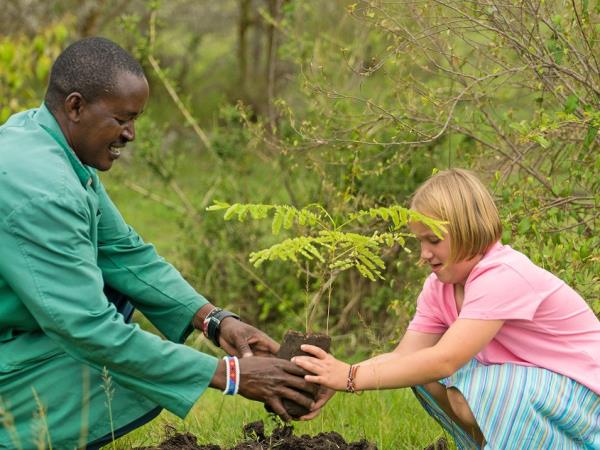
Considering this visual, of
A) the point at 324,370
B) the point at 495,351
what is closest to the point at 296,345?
the point at 324,370

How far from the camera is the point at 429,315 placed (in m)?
4.17

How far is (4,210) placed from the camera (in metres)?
3.51

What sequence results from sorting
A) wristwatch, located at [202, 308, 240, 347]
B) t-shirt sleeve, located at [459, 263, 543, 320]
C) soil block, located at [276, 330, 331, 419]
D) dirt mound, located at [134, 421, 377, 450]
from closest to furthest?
t-shirt sleeve, located at [459, 263, 543, 320], soil block, located at [276, 330, 331, 419], dirt mound, located at [134, 421, 377, 450], wristwatch, located at [202, 308, 240, 347]

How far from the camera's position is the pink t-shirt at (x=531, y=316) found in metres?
3.74

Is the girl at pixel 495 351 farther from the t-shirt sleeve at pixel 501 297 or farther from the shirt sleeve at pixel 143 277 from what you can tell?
the shirt sleeve at pixel 143 277

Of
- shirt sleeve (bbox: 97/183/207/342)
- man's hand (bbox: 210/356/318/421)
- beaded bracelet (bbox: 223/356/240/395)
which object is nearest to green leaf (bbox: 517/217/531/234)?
man's hand (bbox: 210/356/318/421)

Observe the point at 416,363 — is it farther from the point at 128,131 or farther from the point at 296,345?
the point at 128,131

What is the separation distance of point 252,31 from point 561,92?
965 centimetres

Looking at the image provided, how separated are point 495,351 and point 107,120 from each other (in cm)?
171

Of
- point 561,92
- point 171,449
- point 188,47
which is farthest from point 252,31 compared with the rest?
point 171,449

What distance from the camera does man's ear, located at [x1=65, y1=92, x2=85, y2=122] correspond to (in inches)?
150

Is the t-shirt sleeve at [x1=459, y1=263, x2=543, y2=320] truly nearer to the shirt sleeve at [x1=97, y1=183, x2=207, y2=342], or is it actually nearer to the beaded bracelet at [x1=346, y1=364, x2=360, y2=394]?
the beaded bracelet at [x1=346, y1=364, x2=360, y2=394]

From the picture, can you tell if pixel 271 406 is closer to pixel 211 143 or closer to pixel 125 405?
pixel 125 405

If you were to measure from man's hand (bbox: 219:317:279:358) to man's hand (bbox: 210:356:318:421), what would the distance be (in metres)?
0.37
